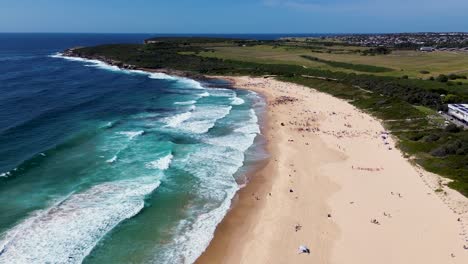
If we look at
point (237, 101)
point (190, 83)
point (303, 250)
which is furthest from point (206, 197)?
point (190, 83)

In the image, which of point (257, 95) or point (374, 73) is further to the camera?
point (374, 73)

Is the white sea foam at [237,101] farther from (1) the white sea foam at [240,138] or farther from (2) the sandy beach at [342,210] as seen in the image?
(2) the sandy beach at [342,210]

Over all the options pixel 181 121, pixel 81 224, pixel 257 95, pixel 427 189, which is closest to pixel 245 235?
pixel 81 224

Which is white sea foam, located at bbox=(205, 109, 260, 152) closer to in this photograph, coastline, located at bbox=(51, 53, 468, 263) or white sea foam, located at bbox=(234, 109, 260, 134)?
white sea foam, located at bbox=(234, 109, 260, 134)

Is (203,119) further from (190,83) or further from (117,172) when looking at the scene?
(190,83)

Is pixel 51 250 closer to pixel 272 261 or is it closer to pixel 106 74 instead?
pixel 272 261

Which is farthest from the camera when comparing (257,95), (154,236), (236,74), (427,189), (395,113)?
(236,74)

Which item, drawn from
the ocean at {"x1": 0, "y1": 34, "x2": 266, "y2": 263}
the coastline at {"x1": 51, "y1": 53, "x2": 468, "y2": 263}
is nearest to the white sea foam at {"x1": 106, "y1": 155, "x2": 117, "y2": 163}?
the ocean at {"x1": 0, "y1": 34, "x2": 266, "y2": 263}
